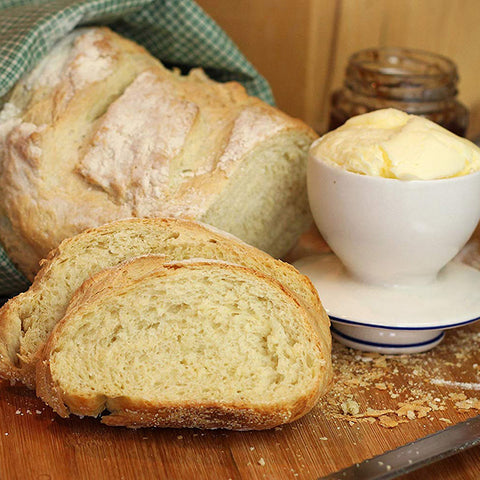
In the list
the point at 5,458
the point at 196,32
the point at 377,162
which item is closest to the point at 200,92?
the point at 196,32

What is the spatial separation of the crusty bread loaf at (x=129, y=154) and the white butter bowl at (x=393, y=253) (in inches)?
7.8

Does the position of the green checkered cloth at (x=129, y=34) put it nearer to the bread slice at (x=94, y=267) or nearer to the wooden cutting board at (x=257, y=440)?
the bread slice at (x=94, y=267)

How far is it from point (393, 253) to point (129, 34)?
4.36 feet

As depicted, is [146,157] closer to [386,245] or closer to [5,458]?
[386,245]

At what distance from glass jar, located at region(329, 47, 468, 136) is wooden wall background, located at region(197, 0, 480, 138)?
0.95 feet

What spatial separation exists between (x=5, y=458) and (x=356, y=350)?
985 mm

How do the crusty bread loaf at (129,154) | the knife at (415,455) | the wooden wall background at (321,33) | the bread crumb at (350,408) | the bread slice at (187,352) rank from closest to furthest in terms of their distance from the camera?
the knife at (415,455)
the bread slice at (187,352)
the bread crumb at (350,408)
the crusty bread loaf at (129,154)
the wooden wall background at (321,33)

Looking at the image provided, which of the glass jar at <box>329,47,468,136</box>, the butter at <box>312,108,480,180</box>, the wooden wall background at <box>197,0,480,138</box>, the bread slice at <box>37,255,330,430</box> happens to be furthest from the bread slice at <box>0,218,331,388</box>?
the wooden wall background at <box>197,0,480,138</box>

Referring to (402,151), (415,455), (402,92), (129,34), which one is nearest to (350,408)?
(415,455)

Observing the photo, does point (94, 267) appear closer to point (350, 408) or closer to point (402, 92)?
point (350, 408)

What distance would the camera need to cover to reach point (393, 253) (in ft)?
6.68

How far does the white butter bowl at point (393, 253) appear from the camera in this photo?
6.37ft

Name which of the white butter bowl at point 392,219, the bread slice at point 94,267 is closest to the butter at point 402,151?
the white butter bowl at point 392,219

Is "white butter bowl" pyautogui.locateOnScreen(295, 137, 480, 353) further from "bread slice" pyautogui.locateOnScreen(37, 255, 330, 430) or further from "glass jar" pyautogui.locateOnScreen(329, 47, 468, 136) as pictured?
"glass jar" pyautogui.locateOnScreen(329, 47, 468, 136)
